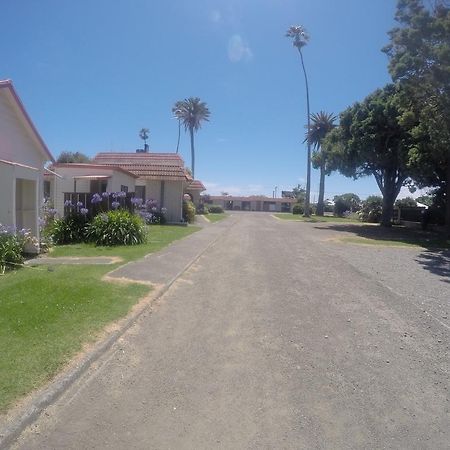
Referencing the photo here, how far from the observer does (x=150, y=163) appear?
31625 millimetres

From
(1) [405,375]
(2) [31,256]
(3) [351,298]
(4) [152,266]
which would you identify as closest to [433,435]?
(1) [405,375]

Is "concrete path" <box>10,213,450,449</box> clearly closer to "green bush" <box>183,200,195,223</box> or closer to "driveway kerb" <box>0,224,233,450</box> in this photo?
"driveway kerb" <box>0,224,233,450</box>

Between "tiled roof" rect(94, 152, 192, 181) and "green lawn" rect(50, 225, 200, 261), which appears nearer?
"green lawn" rect(50, 225, 200, 261)

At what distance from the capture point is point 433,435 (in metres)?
3.84

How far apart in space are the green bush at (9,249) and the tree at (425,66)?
53.3 ft

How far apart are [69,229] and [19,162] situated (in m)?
4.10

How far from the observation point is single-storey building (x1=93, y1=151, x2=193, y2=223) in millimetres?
30125

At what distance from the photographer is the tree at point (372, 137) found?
27.5m

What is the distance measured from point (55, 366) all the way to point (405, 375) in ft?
12.4

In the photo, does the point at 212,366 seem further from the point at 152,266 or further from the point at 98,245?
the point at 98,245

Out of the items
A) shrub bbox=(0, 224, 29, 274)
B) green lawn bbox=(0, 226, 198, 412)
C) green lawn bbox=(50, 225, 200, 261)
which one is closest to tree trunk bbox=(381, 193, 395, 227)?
green lawn bbox=(50, 225, 200, 261)

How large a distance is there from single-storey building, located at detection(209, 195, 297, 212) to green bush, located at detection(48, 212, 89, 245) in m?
90.9

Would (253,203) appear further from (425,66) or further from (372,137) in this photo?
(425,66)

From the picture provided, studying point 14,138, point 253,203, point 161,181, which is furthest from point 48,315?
point 253,203
